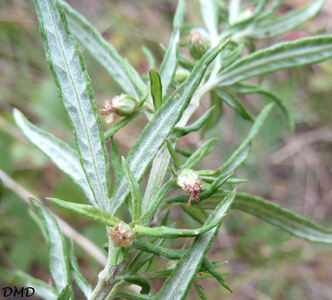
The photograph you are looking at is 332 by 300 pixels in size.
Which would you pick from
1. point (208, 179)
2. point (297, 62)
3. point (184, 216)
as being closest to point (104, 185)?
point (208, 179)

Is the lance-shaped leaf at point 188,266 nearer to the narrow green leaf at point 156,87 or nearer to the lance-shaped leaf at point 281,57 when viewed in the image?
the narrow green leaf at point 156,87

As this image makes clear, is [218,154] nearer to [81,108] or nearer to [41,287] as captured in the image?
[41,287]

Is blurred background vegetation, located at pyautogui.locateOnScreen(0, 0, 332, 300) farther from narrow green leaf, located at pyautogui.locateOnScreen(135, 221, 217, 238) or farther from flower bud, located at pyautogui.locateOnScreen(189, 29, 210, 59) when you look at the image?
narrow green leaf, located at pyautogui.locateOnScreen(135, 221, 217, 238)

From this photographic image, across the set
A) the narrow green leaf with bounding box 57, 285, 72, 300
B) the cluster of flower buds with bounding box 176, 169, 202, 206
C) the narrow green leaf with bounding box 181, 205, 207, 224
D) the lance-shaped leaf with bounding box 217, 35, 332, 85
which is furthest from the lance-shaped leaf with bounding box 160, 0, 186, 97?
the narrow green leaf with bounding box 57, 285, 72, 300

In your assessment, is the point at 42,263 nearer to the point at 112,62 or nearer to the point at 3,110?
the point at 3,110

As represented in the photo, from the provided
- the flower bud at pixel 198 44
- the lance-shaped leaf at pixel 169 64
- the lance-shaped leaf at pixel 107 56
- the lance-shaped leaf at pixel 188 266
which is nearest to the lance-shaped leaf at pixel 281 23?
the flower bud at pixel 198 44
